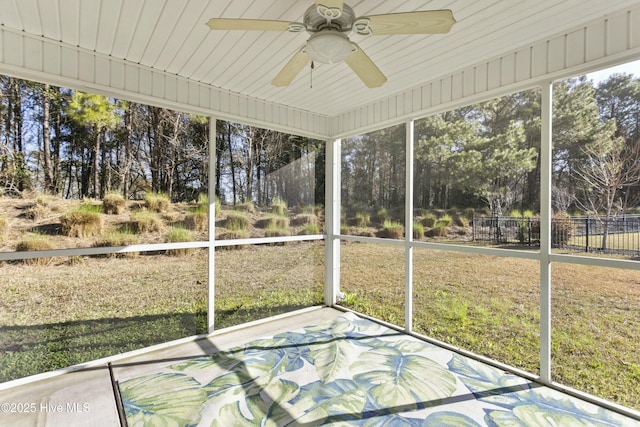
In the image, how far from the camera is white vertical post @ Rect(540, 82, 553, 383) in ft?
8.26

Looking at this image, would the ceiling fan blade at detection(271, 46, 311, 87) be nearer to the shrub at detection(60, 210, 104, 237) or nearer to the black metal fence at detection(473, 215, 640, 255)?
the shrub at detection(60, 210, 104, 237)

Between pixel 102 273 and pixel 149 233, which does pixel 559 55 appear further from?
pixel 102 273

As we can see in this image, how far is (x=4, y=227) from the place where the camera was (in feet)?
8.06

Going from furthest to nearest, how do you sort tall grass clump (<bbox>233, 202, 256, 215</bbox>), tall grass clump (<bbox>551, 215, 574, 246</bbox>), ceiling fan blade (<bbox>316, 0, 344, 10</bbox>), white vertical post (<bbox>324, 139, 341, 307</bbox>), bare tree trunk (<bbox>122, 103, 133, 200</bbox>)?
1. white vertical post (<bbox>324, 139, 341, 307</bbox>)
2. tall grass clump (<bbox>233, 202, 256, 215</bbox>)
3. bare tree trunk (<bbox>122, 103, 133, 200</bbox>)
4. tall grass clump (<bbox>551, 215, 574, 246</bbox>)
5. ceiling fan blade (<bbox>316, 0, 344, 10</bbox>)

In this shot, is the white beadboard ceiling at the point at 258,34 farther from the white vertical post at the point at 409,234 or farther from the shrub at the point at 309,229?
the shrub at the point at 309,229

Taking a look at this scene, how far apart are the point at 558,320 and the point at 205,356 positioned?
10.3ft

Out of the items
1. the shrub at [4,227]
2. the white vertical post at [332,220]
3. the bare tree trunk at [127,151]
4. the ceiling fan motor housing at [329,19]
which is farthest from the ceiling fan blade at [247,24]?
the white vertical post at [332,220]

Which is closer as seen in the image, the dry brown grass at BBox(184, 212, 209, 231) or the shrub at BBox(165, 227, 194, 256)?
the shrub at BBox(165, 227, 194, 256)

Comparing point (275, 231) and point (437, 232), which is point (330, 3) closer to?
point (437, 232)

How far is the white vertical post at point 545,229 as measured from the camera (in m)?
2.52

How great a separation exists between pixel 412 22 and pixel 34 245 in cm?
327

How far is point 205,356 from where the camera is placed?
9.67ft

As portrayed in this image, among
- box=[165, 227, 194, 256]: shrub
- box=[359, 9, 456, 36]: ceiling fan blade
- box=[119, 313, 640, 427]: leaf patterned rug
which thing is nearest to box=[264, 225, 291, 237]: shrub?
box=[165, 227, 194, 256]: shrub

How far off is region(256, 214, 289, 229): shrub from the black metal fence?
7.56 feet
